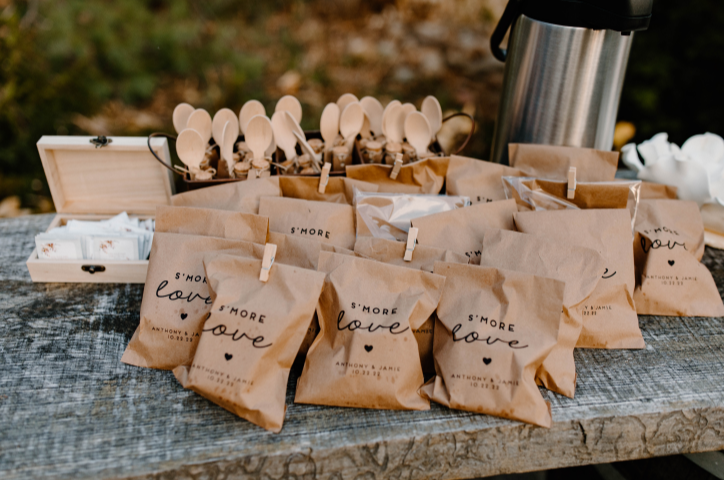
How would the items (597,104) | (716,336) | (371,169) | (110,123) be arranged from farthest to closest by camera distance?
(110,123)
(597,104)
(371,169)
(716,336)

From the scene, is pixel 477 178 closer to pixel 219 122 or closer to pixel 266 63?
pixel 219 122

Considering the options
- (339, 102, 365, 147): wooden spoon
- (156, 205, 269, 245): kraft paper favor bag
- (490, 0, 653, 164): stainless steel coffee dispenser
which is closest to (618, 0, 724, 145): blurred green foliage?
(490, 0, 653, 164): stainless steel coffee dispenser

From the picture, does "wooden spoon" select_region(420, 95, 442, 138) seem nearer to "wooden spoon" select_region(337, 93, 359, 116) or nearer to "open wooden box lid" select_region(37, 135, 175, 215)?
"wooden spoon" select_region(337, 93, 359, 116)

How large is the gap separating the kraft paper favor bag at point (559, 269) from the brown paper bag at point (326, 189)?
0.37 metres

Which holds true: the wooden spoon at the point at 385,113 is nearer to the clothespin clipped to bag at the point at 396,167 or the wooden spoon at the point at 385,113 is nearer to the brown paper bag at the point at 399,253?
the clothespin clipped to bag at the point at 396,167

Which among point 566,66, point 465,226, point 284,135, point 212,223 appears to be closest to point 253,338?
point 212,223

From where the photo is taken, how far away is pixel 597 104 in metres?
1.42

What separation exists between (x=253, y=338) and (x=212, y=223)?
12.9 inches

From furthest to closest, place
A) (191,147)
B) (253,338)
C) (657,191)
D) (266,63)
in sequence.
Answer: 1. (266,63)
2. (657,191)
3. (191,147)
4. (253,338)

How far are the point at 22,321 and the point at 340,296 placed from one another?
762mm

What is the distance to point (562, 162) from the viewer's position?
1296mm

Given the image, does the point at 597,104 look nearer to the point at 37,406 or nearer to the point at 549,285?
the point at 549,285

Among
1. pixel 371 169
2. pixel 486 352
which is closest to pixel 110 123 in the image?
pixel 371 169

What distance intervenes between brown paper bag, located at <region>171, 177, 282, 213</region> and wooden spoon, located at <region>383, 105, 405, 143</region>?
45cm
